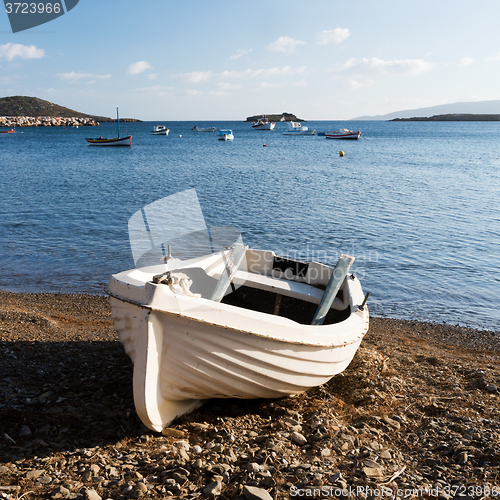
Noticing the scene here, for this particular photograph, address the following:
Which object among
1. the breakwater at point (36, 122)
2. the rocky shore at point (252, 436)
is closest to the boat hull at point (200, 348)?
the rocky shore at point (252, 436)

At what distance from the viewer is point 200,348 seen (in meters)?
3.78

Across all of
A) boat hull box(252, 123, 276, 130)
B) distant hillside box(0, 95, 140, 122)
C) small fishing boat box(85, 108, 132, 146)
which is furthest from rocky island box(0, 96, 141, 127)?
small fishing boat box(85, 108, 132, 146)

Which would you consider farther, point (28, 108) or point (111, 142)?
point (28, 108)

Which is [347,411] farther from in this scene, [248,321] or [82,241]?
[82,241]

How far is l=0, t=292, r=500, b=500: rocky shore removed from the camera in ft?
11.3

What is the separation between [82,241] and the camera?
13.9 meters

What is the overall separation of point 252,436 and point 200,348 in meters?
1.15

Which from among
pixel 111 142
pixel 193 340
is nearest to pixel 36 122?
pixel 111 142

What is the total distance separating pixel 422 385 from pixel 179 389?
356 cm

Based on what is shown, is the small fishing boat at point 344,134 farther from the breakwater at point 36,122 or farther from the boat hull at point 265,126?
the breakwater at point 36,122

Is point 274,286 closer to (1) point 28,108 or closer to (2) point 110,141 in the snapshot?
(2) point 110,141

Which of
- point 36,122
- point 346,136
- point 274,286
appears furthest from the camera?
point 36,122

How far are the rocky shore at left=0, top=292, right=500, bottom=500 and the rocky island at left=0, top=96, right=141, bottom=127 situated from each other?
152 m

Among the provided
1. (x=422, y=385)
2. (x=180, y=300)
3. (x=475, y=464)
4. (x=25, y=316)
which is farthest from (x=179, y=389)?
(x=25, y=316)
